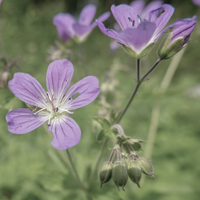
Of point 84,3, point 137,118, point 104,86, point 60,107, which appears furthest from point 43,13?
point 60,107

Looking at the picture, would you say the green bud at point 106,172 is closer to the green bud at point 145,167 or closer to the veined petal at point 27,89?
the green bud at point 145,167

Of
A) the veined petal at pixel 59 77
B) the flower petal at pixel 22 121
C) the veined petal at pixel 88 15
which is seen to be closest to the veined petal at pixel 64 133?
the flower petal at pixel 22 121

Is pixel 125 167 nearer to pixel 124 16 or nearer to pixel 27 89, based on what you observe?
pixel 27 89

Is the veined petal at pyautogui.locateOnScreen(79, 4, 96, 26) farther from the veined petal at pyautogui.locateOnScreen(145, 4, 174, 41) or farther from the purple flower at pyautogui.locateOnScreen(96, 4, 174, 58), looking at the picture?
the veined petal at pyautogui.locateOnScreen(145, 4, 174, 41)

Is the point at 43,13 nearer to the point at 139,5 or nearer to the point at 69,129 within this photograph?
the point at 139,5


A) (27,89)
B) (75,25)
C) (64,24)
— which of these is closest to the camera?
(27,89)

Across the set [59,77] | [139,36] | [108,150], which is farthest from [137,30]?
[108,150]

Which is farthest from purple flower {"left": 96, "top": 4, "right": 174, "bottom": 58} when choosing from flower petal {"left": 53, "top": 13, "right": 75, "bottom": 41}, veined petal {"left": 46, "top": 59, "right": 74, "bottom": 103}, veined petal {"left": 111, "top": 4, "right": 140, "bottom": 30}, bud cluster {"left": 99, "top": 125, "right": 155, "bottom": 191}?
flower petal {"left": 53, "top": 13, "right": 75, "bottom": 41}
